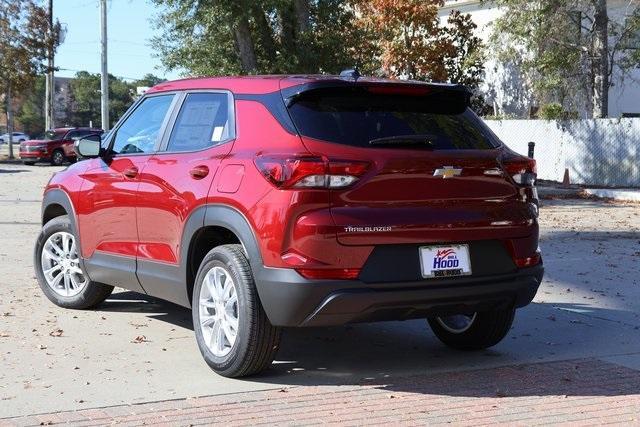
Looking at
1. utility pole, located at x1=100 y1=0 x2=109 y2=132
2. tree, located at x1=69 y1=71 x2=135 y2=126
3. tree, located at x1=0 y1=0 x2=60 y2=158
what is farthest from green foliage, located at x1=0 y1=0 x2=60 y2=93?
tree, located at x1=69 y1=71 x2=135 y2=126

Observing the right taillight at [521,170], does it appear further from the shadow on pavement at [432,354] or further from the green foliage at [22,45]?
the green foliage at [22,45]

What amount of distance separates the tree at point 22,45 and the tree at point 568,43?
27.2 m

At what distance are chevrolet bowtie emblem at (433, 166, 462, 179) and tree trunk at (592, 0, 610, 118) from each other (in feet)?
72.2

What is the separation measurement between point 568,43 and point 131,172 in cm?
2280

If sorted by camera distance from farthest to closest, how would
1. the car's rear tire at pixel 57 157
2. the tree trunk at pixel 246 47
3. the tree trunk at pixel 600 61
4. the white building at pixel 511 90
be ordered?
the car's rear tire at pixel 57 157, the white building at pixel 511 90, the tree trunk at pixel 600 61, the tree trunk at pixel 246 47

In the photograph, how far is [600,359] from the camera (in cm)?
648

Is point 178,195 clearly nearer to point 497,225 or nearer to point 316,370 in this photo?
point 316,370

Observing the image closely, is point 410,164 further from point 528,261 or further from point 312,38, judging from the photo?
point 312,38

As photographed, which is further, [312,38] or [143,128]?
[312,38]

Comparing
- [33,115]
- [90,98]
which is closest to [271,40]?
[90,98]

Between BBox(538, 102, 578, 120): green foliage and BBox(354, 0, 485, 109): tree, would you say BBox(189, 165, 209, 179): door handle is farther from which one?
BBox(354, 0, 485, 109): tree

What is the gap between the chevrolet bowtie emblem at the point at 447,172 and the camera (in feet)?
18.5

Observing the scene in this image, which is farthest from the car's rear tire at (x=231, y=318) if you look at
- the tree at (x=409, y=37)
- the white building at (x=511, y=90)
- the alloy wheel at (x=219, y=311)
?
the white building at (x=511, y=90)

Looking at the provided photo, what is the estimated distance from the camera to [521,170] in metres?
6.07
